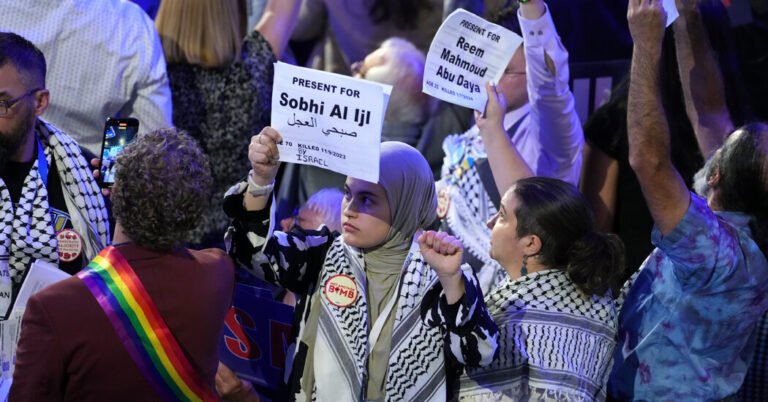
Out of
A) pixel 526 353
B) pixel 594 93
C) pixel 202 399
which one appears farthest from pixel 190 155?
pixel 594 93

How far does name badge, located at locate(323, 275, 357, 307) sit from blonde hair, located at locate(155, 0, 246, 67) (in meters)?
2.02

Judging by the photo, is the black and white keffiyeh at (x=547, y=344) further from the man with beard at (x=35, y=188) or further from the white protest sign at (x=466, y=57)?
the man with beard at (x=35, y=188)

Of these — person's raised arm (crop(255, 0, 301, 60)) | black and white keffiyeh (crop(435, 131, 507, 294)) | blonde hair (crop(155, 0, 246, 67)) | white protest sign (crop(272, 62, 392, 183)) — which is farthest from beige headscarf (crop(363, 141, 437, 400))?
person's raised arm (crop(255, 0, 301, 60))

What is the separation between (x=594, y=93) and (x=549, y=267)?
2.08 meters

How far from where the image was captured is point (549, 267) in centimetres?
372

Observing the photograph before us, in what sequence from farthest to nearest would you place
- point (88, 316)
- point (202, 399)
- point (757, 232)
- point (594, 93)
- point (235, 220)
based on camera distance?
point (594, 93) → point (757, 232) → point (235, 220) → point (202, 399) → point (88, 316)

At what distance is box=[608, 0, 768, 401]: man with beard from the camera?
3.50 m

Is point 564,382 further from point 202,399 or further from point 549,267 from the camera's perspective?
point 202,399

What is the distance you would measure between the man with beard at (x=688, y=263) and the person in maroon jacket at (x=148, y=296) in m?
1.39

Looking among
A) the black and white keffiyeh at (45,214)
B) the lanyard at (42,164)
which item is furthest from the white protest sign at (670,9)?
the lanyard at (42,164)

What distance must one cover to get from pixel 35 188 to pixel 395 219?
4.01 ft

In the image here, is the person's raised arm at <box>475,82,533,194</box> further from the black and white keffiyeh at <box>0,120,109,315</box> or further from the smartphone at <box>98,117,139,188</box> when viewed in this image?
the black and white keffiyeh at <box>0,120,109,315</box>

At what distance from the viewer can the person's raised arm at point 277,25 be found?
18.2 ft

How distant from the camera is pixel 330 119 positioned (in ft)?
11.5
